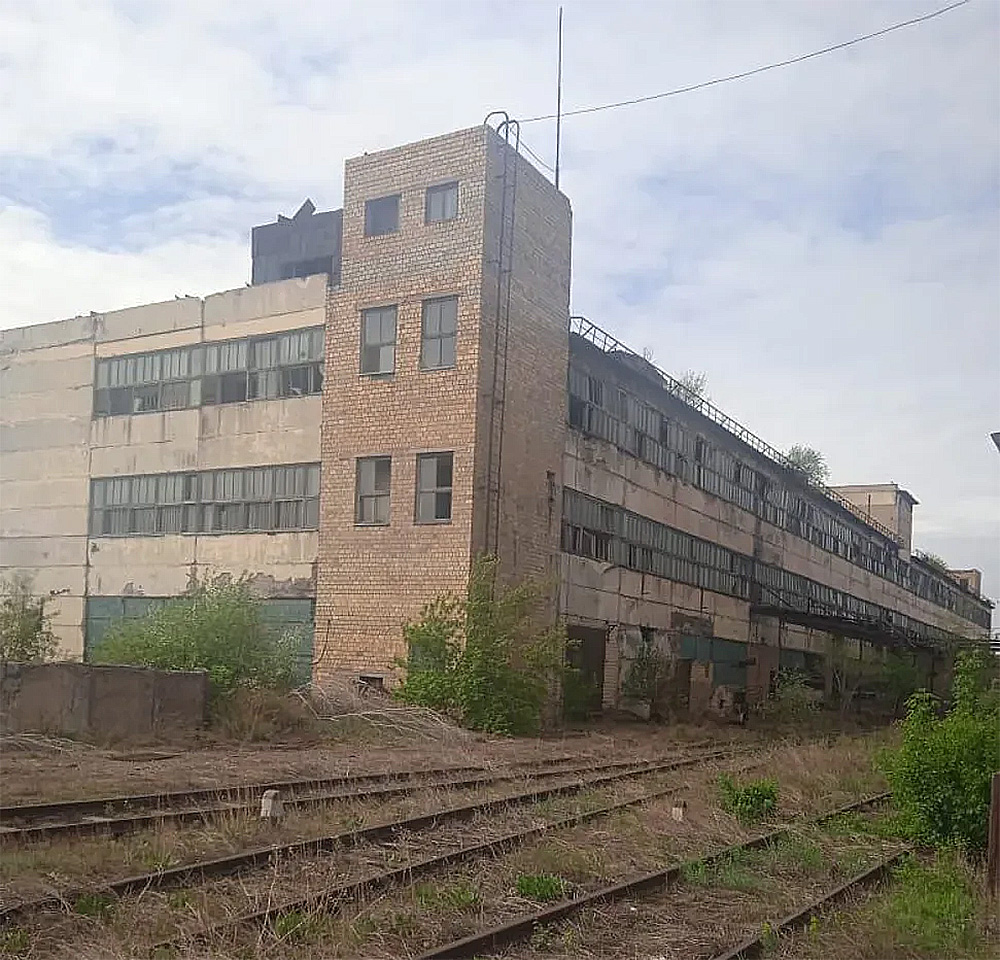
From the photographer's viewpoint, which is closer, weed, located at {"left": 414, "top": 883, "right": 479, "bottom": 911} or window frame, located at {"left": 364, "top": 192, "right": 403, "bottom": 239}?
weed, located at {"left": 414, "top": 883, "right": 479, "bottom": 911}

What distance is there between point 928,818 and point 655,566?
891 inches

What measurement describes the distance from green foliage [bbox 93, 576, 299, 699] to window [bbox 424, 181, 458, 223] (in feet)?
32.6

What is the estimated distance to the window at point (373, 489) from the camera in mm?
27109

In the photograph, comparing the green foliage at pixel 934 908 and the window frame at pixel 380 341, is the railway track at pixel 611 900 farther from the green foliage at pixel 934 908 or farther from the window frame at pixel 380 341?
the window frame at pixel 380 341

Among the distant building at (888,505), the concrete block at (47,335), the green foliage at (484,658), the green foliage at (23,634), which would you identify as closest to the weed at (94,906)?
the green foliage at (484,658)

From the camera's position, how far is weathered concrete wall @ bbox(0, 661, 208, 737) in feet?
62.8

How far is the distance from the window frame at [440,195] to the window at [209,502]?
6529 mm

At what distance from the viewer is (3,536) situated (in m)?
33.6

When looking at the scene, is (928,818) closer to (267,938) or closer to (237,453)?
(267,938)

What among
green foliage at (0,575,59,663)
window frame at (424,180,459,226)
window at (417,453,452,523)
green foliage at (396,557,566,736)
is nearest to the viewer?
green foliage at (396,557,566,736)

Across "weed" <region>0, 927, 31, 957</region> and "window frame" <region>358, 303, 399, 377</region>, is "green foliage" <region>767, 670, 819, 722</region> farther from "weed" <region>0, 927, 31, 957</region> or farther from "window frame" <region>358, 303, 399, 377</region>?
"weed" <region>0, 927, 31, 957</region>

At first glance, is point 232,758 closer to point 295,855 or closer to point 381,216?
point 295,855

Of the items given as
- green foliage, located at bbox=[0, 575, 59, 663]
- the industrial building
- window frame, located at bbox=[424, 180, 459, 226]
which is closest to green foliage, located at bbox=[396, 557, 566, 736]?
the industrial building

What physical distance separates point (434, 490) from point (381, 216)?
710 cm
